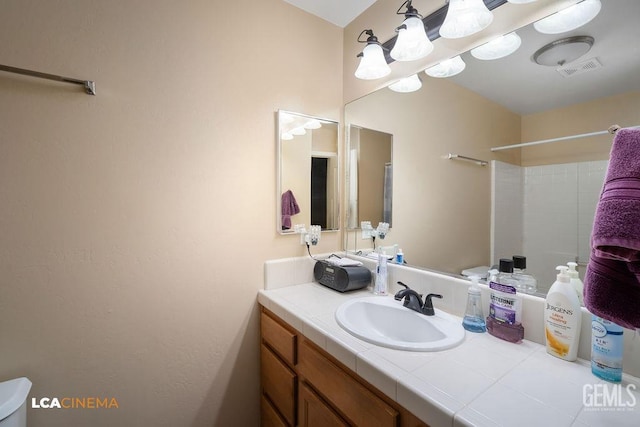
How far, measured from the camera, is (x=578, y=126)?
85cm

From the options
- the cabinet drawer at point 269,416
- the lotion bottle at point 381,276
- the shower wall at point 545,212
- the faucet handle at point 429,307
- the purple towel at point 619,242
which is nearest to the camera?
the purple towel at point 619,242

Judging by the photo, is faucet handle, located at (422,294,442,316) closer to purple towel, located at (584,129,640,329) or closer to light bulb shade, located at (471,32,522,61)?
purple towel, located at (584,129,640,329)

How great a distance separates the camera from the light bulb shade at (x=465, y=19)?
99 cm

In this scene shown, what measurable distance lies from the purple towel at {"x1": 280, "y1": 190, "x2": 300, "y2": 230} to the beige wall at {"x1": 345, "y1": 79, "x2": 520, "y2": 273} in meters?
0.56

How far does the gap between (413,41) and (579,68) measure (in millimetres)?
613

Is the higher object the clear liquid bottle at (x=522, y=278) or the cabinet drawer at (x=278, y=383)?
the clear liquid bottle at (x=522, y=278)

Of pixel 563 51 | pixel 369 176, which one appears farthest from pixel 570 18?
pixel 369 176

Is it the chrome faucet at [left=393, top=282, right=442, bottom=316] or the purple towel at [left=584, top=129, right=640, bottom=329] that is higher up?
the purple towel at [left=584, top=129, right=640, bottom=329]

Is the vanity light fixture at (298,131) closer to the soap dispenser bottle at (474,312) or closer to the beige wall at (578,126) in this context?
the beige wall at (578,126)

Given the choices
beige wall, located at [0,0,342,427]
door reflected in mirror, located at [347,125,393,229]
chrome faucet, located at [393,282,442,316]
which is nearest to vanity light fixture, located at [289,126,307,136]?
beige wall, located at [0,0,342,427]

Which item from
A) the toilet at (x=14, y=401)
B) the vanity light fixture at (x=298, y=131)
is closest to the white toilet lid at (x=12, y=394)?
the toilet at (x=14, y=401)

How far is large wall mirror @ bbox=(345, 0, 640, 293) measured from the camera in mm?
805

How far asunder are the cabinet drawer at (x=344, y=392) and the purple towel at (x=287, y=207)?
0.65 m

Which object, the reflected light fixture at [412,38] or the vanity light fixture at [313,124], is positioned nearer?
the reflected light fixture at [412,38]
